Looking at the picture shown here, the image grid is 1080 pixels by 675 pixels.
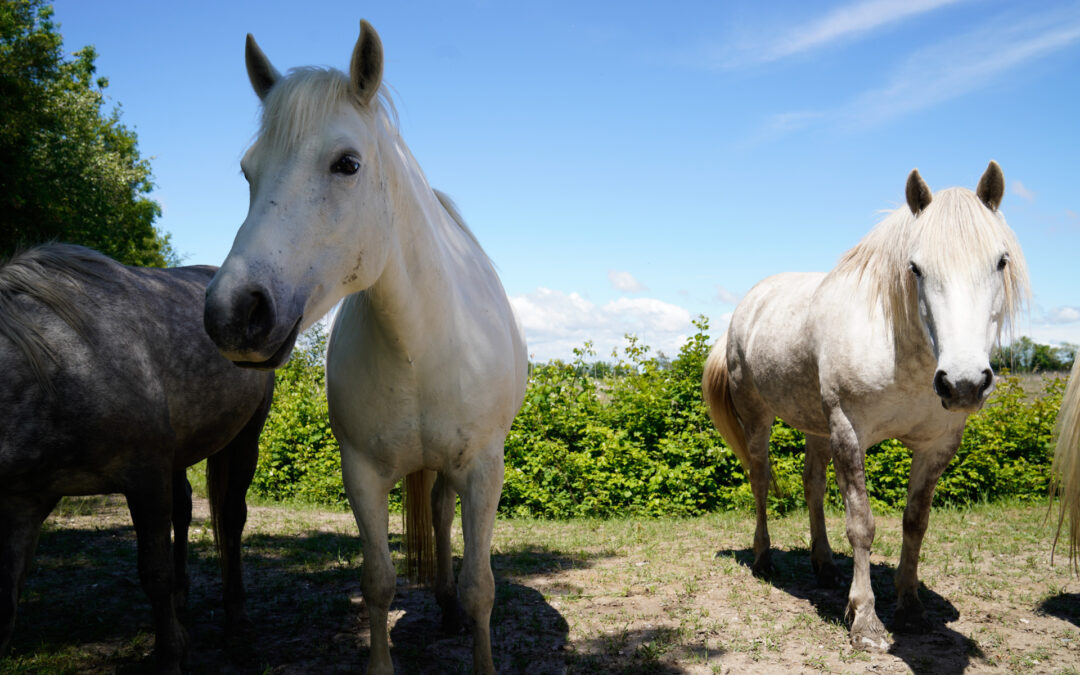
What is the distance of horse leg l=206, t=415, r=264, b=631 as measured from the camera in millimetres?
3830

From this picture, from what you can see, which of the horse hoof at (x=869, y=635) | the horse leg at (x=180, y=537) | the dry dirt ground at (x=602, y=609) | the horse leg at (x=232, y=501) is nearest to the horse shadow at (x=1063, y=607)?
the dry dirt ground at (x=602, y=609)

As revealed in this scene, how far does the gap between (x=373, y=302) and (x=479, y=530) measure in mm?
1065

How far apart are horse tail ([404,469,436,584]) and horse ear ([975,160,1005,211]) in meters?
3.28

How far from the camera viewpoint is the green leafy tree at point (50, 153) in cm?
1234

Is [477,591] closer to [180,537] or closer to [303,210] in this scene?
[303,210]

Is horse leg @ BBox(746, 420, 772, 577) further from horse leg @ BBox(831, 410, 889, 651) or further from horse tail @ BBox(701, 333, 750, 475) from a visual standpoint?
horse leg @ BBox(831, 410, 889, 651)

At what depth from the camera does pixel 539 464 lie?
8.02 meters

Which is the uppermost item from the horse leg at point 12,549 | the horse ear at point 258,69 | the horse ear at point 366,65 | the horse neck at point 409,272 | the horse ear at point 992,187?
the horse ear at point 258,69

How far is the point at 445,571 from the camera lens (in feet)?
12.3

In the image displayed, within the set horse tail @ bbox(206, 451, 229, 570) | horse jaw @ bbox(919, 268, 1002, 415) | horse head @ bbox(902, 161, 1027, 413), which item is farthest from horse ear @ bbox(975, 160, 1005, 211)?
horse tail @ bbox(206, 451, 229, 570)

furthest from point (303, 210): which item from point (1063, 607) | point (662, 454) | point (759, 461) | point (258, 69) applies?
point (662, 454)

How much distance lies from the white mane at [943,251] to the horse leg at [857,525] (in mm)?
690

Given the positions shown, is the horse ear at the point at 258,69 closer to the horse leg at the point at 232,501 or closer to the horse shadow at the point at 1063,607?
the horse leg at the point at 232,501

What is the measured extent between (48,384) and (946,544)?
21.4ft
